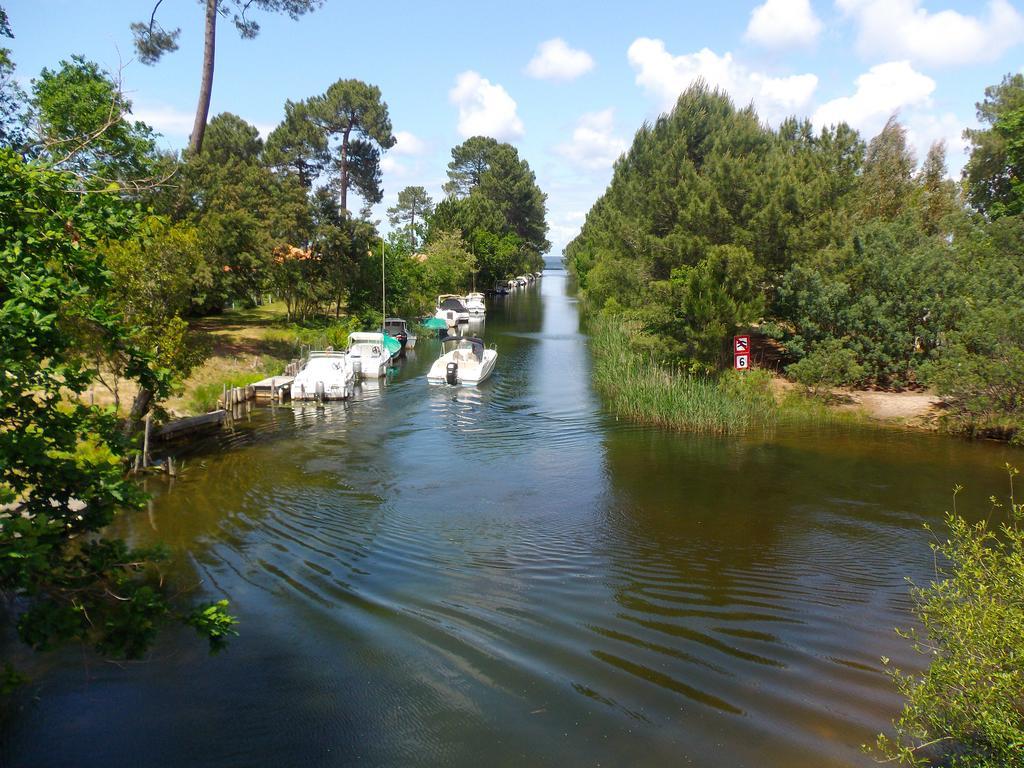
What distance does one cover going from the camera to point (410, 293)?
52.2 m

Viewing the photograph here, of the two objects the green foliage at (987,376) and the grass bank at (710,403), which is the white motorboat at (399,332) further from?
the green foliage at (987,376)

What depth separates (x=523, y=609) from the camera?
9.81 m

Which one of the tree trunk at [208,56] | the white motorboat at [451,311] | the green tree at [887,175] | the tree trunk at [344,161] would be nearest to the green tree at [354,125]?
the tree trunk at [344,161]

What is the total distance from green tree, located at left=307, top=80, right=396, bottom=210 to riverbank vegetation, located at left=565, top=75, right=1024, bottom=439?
2646 cm

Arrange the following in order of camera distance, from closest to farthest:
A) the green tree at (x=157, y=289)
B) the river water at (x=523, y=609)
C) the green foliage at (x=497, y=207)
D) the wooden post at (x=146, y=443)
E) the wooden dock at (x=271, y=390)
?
the river water at (x=523, y=609) → the green tree at (x=157, y=289) → the wooden post at (x=146, y=443) → the wooden dock at (x=271, y=390) → the green foliage at (x=497, y=207)

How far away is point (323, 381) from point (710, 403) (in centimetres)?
1420

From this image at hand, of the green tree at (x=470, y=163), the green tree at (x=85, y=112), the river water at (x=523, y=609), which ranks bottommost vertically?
the river water at (x=523, y=609)

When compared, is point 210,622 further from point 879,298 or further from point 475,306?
point 475,306

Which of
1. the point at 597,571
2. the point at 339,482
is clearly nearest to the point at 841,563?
the point at 597,571

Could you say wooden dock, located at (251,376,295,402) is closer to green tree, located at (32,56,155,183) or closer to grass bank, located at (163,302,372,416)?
grass bank, located at (163,302,372,416)

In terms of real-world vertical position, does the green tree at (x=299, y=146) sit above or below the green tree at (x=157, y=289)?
above

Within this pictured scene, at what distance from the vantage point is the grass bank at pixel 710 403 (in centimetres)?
2166

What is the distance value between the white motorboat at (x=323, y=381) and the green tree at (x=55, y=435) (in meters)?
20.0

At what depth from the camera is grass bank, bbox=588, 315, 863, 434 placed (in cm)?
2166
